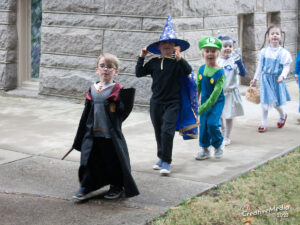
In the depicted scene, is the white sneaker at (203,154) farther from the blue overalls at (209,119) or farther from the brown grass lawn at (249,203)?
the brown grass lawn at (249,203)

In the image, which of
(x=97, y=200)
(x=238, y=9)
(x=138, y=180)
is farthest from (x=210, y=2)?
(x=97, y=200)

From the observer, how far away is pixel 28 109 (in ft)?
32.0

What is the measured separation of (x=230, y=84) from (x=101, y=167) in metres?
3.08

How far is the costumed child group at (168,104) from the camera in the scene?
5133 millimetres

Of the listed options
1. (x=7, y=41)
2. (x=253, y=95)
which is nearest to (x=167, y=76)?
(x=253, y=95)

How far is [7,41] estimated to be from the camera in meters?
11.0

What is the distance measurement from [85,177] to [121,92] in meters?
0.88

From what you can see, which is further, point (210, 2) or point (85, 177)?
point (210, 2)

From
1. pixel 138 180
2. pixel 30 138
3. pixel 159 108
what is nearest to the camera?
pixel 138 180

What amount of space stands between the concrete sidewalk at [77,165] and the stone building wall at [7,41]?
1118 mm

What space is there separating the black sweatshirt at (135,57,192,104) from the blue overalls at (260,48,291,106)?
9.36 feet

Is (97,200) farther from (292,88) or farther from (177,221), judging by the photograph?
(292,88)

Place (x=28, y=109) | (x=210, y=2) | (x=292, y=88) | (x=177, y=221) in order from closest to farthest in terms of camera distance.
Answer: (x=177, y=221) < (x=28, y=109) < (x=210, y=2) < (x=292, y=88)

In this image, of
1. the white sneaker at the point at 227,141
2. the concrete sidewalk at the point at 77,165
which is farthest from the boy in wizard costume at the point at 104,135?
the white sneaker at the point at 227,141
